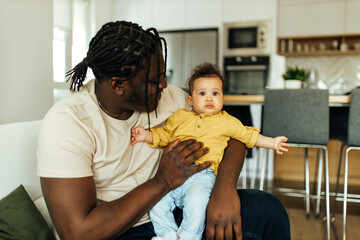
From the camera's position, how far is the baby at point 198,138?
3.48 ft

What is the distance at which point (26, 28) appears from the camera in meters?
1.50

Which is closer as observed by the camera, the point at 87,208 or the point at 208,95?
the point at 87,208

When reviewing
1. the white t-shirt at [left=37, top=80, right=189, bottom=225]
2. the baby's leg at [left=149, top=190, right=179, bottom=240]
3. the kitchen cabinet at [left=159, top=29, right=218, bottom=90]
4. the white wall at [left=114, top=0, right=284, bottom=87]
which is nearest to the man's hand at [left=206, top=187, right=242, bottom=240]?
the baby's leg at [left=149, top=190, right=179, bottom=240]

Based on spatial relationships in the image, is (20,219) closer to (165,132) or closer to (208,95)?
(165,132)

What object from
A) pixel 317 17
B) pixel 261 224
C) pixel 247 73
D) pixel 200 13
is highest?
pixel 200 13

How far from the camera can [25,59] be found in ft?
4.83

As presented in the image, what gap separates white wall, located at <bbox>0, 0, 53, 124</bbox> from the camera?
53.4 inches

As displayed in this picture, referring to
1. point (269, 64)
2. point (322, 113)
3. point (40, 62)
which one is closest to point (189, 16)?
point (269, 64)

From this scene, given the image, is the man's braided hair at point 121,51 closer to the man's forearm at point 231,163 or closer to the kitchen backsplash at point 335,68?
the man's forearm at point 231,163

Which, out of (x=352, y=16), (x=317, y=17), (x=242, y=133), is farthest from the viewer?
(x=317, y=17)

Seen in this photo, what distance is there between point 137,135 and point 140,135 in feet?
0.03

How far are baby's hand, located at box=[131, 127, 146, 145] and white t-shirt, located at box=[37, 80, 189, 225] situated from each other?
0.07 ft

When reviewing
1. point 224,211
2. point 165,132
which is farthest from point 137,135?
point 224,211

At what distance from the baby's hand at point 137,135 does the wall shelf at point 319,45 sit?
11.7 feet
